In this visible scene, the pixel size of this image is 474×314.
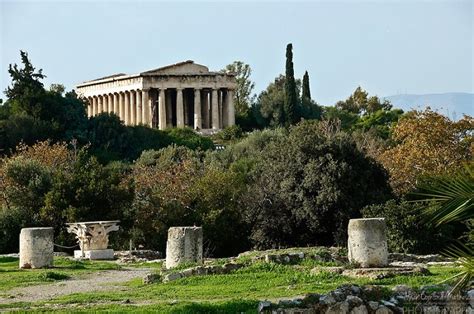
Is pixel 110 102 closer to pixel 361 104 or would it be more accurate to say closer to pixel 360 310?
pixel 361 104

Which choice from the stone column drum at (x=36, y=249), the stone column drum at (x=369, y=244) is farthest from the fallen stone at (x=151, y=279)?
the stone column drum at (x=36, y=249)

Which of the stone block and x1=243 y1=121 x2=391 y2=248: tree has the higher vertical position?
x1=243 y1=121 x2=391 y2=248: tree

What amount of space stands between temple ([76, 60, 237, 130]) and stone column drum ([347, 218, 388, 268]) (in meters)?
88.2

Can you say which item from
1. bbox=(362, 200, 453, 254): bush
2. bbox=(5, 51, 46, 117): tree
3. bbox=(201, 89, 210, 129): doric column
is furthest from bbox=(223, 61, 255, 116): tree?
bbox=(362, 200, 453, 254): bush

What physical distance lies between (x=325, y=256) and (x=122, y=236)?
1633cm

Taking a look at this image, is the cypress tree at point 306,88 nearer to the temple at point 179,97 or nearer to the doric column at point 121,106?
the temple at point 179,97

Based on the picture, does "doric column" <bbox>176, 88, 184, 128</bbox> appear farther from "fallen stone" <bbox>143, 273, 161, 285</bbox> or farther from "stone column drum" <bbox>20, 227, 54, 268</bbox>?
"fallen stone" <bbox>143, 273, 161, 285</bbox>

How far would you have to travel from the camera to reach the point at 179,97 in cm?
12169

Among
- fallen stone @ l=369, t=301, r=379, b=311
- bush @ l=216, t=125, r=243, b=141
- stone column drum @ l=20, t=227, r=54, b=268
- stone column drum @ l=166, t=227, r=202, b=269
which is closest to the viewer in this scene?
fallen stone @ l=369, t=301, r=379, b=311

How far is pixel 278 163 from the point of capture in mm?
48719

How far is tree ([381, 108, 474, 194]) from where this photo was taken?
54594 mm

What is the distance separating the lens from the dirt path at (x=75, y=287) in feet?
84.6

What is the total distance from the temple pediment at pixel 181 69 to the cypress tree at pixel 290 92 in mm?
22511

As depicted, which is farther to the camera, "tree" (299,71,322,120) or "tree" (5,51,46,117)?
"tree" (299,71,322,120)
